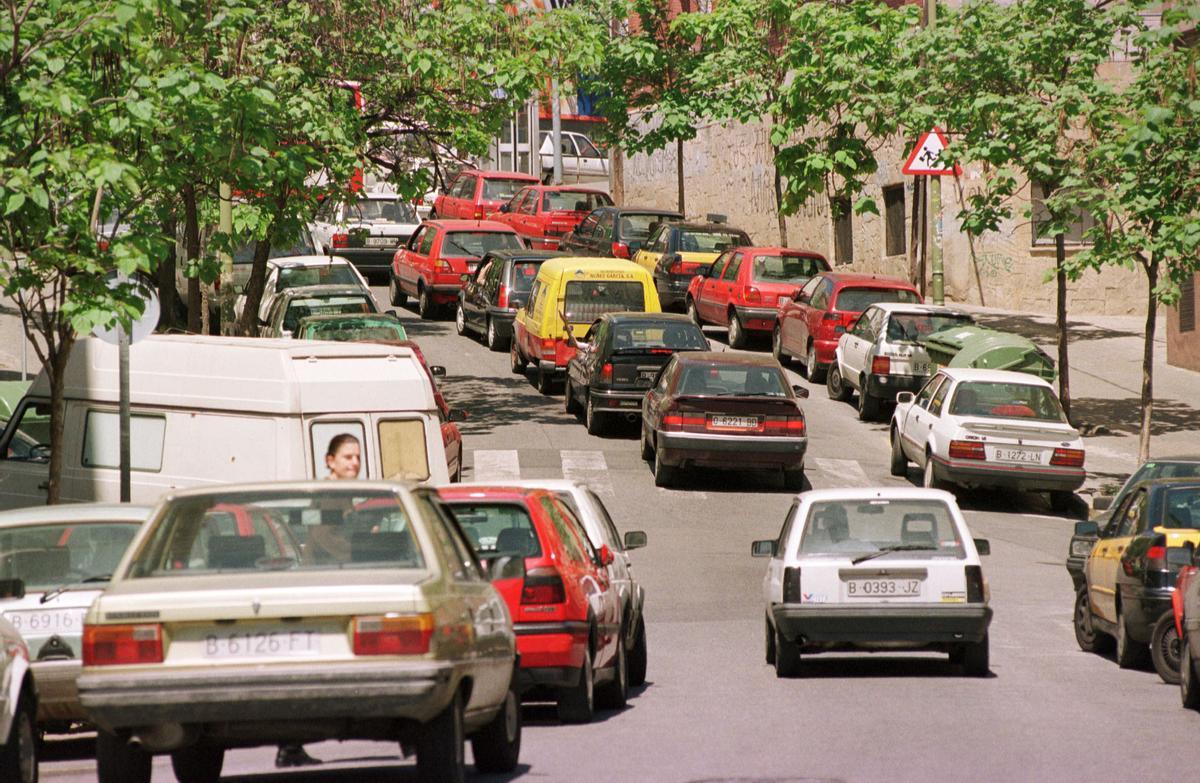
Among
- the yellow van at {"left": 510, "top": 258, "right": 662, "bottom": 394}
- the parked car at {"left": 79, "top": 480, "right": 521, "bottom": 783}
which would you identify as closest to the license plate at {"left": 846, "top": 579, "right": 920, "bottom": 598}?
the parked car at {"left": 79, "top": 480, "right": 521, "bottom": 783}

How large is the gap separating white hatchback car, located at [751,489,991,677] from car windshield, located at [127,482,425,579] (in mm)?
5725

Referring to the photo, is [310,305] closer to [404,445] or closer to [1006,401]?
[1006,401]

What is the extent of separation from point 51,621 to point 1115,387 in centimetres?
2385

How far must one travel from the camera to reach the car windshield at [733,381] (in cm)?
2395

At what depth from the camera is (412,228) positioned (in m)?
42.7

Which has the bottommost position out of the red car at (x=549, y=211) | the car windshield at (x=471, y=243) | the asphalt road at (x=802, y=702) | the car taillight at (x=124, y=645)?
the asphalt road at (x=802, y=702)

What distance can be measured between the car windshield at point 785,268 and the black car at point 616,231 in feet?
15.9

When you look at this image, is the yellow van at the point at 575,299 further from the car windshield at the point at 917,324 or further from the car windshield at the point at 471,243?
the car windshield at the point at 471,243

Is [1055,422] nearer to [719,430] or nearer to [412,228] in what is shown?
[719,430]

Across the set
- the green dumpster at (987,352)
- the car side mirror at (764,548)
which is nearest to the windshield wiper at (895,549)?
the car side mirror at (764,548)

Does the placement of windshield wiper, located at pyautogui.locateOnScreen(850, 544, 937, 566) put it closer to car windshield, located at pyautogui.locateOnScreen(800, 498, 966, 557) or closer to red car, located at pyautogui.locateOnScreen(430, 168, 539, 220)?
car windshield, located at pyautogui.locateOnScreen(800, 498, 966, 557)

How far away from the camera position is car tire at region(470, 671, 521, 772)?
30.5ft

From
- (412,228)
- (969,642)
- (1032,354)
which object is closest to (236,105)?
(969,642)

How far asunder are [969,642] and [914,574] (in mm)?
621
